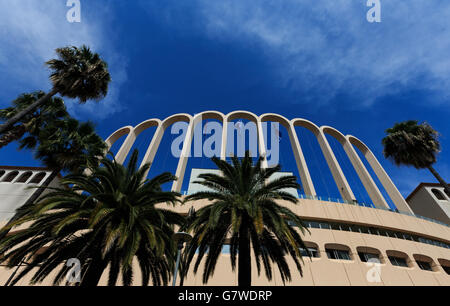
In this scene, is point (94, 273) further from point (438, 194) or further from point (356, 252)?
point (438, 194)

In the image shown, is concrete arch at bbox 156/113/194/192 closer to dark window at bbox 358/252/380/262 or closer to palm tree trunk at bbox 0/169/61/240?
palm tree trunk at bbox 0/169/61/240

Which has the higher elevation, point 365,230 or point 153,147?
point 153,147

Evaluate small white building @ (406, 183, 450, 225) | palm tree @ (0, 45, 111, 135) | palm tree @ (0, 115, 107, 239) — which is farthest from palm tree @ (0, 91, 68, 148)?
small white building @ (406, 183, 450, 225)

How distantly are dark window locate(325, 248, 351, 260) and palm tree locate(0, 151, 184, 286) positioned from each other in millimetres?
13730

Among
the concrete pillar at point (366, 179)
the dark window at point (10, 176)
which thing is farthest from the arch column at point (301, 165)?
the dark window at point (10, 176)

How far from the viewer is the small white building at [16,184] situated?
23.4 metres

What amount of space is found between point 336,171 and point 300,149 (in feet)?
16.2

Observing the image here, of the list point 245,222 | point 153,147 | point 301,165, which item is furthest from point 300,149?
point 153,147

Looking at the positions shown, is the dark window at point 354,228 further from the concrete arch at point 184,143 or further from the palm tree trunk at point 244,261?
the concrete arch at point 184,143

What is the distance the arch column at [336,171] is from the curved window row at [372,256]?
5.18 meters

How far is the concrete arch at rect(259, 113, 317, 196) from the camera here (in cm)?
2127

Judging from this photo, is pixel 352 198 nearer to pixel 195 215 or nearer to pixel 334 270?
pixel 334 270

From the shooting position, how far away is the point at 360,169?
82.7 feet
